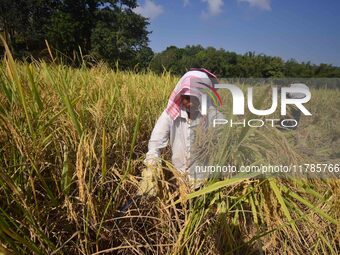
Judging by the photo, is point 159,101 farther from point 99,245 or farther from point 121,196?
point 99,245

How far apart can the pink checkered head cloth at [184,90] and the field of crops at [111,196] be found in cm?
22

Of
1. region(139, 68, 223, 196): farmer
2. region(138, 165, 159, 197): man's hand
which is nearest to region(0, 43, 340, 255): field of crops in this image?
region(138, 165, 159, 197): man's hand

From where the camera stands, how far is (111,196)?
1049 millimetres

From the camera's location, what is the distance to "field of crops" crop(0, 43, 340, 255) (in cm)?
97

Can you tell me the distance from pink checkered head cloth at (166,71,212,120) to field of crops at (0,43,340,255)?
0.22 metres

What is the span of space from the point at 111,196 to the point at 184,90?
0.74 metres

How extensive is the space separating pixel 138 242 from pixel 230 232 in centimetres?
34

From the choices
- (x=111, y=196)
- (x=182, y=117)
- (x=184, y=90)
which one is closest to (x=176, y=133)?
(x=182, y=117)

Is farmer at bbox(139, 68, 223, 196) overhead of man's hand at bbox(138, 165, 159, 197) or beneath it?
overhead

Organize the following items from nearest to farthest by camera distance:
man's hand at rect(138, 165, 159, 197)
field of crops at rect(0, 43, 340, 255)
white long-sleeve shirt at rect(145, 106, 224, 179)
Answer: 1. field of crops at rect(0, 43, 340, 255)
2. man's hand at rect(138, 165, 159, 197)
3. white long-sleeve shirt at rect(145, 106, 224, 179)

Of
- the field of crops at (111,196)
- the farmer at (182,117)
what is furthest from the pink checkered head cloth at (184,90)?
the field of crops at (111,196)

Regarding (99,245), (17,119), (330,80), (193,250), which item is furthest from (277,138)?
(330,80)

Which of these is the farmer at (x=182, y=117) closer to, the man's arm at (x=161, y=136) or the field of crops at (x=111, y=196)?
the man's arm at (x=161, y=136)

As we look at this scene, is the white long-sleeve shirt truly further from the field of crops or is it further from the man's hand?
the man's hand
